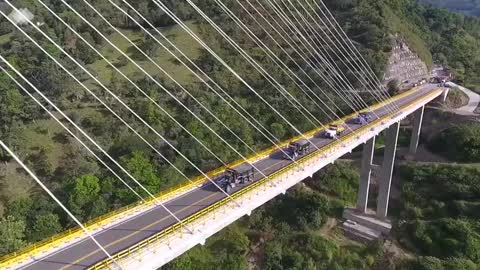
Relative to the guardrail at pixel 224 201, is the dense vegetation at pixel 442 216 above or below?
below

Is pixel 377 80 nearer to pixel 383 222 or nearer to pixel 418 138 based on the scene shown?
pixel 418 138

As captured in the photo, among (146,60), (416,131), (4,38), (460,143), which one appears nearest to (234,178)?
(460,143)

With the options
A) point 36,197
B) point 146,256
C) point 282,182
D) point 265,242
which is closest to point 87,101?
point 36,197

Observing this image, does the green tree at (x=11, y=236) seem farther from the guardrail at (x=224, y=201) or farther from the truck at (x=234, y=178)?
the guardrail at (x=224, y=201)

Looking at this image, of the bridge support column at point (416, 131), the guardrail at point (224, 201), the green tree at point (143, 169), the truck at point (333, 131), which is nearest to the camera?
the guardrail at point (224, 201)

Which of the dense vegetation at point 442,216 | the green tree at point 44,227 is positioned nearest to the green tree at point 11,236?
the green tree at point 44,227

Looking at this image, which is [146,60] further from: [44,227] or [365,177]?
[365,177]
